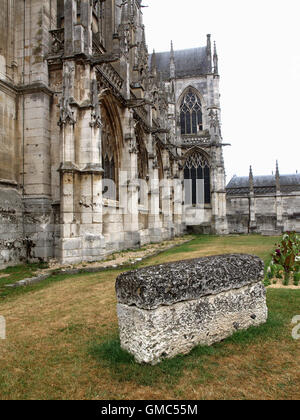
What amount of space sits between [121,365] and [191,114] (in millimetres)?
37051

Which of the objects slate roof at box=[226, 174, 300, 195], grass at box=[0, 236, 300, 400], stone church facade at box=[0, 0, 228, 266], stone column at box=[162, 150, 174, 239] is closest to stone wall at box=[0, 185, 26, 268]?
stone church facade at box=[0, 0, 228, 266]

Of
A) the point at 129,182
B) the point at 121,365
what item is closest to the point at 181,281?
the point at 121,365

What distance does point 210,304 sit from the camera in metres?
3.90

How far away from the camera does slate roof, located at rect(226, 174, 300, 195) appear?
3887 cm

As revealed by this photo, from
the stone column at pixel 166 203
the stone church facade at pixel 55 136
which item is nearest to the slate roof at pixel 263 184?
the stone column at pixel 166 203

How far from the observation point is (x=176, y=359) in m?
3.50

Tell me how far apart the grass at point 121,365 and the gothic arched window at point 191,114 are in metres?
34.3

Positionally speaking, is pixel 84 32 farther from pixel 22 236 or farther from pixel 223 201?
pixel 223 201

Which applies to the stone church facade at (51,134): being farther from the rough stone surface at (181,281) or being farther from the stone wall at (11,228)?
the rough stone surface at (181,281)

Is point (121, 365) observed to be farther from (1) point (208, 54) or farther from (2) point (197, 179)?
(1) point (208, 54)

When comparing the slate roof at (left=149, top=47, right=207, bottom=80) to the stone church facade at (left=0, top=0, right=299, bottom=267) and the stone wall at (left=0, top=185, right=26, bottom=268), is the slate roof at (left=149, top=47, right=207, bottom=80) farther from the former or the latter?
the stone wall at (left=0, top=185, right=26, bottom=268)

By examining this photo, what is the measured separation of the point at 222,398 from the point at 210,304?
1206mm

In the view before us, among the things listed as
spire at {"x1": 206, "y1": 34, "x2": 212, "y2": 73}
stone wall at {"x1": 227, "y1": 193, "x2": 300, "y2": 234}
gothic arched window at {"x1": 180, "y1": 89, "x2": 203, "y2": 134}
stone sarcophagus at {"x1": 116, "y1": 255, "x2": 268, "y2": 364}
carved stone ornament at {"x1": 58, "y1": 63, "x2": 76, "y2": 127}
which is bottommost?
stone sarcophagus at {"x1": 116, "y1": 255, "x2": 268, "y2": 364}
